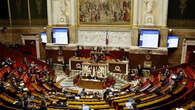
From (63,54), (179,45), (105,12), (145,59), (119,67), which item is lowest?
(119,67)

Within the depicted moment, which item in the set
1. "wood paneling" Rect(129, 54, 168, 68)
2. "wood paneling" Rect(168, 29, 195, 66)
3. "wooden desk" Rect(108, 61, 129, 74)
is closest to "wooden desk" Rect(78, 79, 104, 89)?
"wooden desk" Rect(108, 61, 129, 74)

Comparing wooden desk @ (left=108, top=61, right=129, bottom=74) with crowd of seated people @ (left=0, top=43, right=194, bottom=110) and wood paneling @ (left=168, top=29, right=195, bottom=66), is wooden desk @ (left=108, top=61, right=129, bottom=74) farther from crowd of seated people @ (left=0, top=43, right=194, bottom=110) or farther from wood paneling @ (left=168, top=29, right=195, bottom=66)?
wood paneling @ (left=168, top=29, right=195, bottom=66)

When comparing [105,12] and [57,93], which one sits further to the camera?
[105,12]

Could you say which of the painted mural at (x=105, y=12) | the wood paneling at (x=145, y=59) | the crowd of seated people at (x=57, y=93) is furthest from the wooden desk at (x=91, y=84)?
the painted mural at (x=105, y=12)

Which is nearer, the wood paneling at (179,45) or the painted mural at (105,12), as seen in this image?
the wood paneling at (179,45)

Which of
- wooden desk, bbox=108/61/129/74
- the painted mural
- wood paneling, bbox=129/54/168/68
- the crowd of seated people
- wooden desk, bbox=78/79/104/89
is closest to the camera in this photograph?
the crowd of seated people

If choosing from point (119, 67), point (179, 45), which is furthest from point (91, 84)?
point (179, 45)

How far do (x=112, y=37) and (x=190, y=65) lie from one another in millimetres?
8590

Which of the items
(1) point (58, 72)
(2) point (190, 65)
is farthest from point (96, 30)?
(2) point (190, 65)

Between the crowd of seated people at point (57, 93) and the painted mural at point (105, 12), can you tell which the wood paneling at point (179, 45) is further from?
the painted mural at point (105, 12)

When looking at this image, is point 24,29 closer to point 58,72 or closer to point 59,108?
point 58,72

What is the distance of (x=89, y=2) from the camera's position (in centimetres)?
2050

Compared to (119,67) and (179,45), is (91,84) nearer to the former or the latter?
(119,67)

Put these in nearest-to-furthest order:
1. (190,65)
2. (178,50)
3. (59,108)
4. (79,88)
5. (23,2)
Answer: (59,108) → (190,65) → (79,88) → (178,50) → (23,2)
